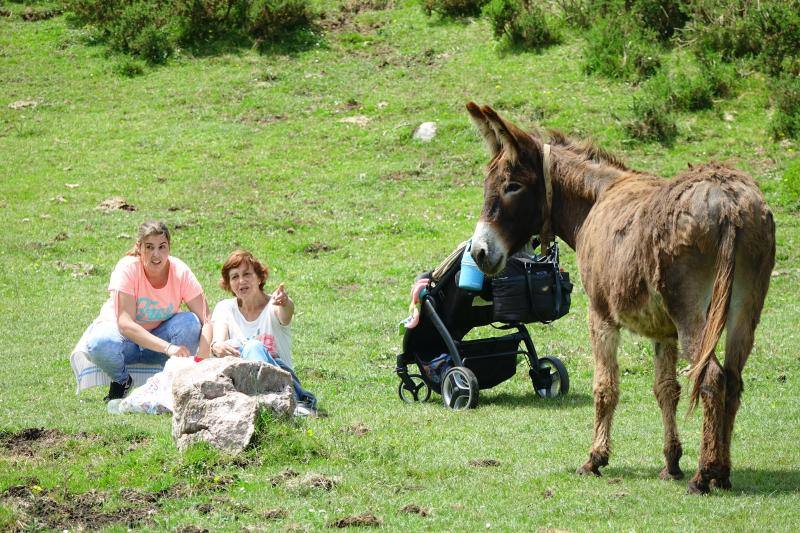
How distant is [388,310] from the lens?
41.7 ft

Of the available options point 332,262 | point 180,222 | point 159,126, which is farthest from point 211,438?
point 159,126

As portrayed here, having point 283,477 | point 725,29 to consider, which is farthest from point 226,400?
point 725,29

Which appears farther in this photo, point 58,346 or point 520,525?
point 58,346

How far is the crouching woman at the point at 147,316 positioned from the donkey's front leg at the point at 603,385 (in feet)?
11.7

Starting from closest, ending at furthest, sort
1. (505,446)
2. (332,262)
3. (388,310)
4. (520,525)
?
(520,525) < (505,446) < (388,310) < (332,262)

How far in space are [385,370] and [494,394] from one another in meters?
1.40

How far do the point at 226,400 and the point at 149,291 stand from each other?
88.9 inches

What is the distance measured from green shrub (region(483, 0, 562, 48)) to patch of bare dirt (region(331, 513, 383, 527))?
18.1 m

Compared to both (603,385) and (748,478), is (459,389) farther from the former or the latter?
(748,478)

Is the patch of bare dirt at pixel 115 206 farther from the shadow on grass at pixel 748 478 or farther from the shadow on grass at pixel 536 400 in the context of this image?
the shadow on grass at pixel 748 478

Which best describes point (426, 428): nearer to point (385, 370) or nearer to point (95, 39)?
point (385, 370)

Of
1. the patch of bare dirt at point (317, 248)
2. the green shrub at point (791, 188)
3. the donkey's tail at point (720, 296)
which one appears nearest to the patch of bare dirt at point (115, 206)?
the patch of bare dirt at point (317, 248)

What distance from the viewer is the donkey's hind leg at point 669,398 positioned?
614 centimetres

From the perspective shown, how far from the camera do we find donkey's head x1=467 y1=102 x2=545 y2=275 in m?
6.50
